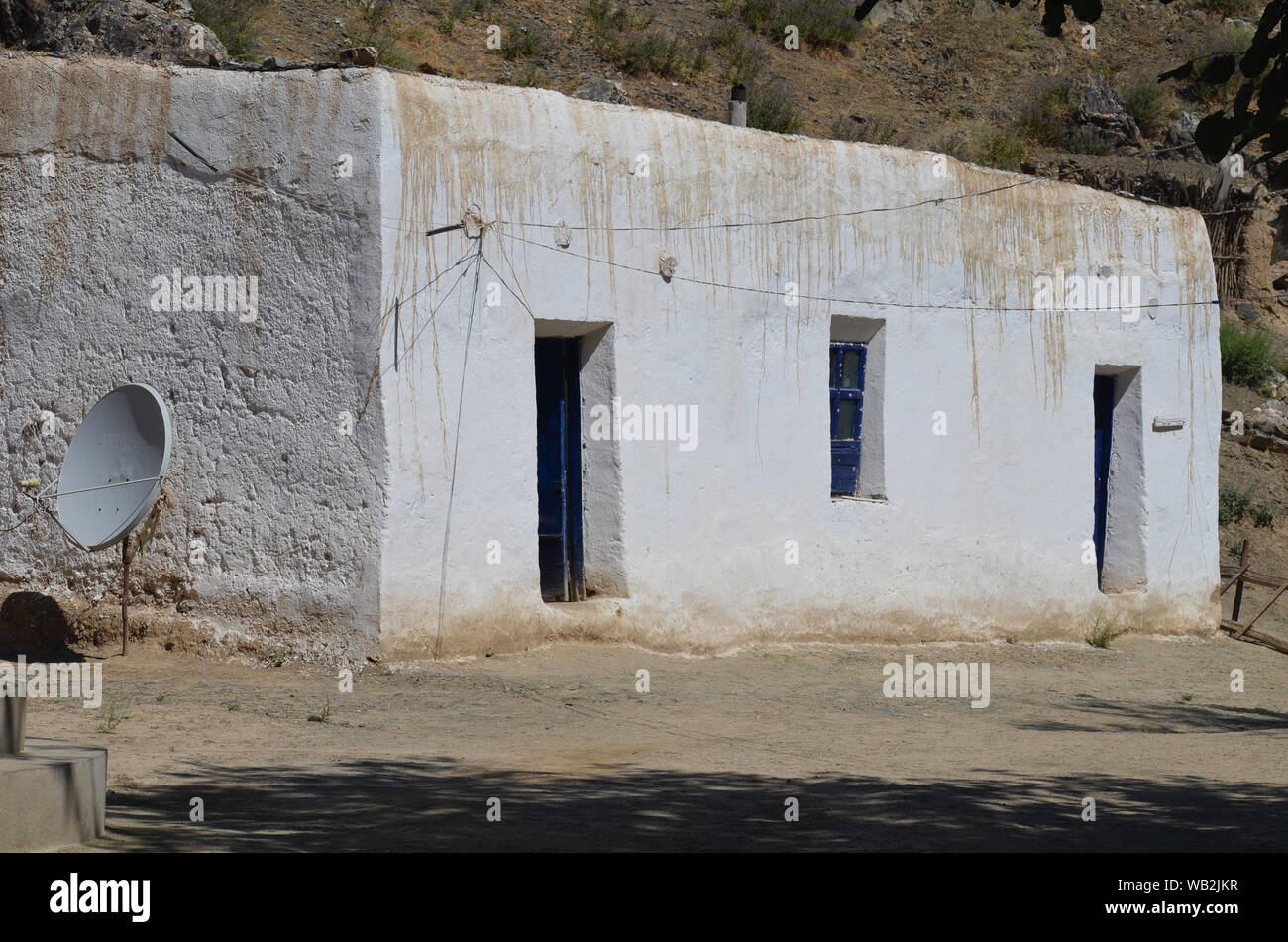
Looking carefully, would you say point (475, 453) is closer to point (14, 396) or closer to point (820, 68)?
point (14, 396)

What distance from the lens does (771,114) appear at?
22906 millimetres

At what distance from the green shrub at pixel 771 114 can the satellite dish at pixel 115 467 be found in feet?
46.8

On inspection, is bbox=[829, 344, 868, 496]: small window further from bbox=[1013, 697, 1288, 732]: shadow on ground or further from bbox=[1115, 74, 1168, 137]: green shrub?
bbox=[1115, 74, 1168, 137]: green shrub

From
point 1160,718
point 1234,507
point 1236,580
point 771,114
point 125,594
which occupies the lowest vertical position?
point 1160,718

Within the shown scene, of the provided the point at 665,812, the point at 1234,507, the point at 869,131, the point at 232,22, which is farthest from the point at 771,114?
the point at 665,812

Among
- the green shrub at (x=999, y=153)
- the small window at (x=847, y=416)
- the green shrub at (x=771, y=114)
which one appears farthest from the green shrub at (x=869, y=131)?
the small window at (x=847, y=416)

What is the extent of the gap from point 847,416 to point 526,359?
3.15m

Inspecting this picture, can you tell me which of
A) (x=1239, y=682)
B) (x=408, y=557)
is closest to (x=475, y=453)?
(x=408, y=557)

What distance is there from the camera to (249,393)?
998cm

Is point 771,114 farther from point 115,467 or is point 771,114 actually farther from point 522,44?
point 115,467

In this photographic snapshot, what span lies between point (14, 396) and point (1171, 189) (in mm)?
16661

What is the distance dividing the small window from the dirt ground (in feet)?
4.69
